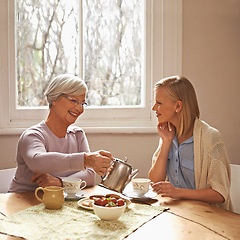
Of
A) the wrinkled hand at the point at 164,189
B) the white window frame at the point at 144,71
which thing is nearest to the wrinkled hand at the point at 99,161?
the wrinkled hand at the point at 164,189

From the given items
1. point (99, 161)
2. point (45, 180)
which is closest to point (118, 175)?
point (99, 161)

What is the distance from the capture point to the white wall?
2656 mm

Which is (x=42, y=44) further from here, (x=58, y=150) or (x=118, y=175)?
(x=118, y=175)

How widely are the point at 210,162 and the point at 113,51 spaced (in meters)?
1.37

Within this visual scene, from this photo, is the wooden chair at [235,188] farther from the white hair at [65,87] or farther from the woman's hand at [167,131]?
the white hair at [65,87]

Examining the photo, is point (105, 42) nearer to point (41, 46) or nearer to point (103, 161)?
point (41, 46)

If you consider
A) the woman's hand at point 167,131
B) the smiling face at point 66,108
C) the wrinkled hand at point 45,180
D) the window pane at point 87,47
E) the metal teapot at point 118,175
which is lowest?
the wrinkled hand at point 45,180

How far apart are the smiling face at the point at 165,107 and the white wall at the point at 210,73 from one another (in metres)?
0.75

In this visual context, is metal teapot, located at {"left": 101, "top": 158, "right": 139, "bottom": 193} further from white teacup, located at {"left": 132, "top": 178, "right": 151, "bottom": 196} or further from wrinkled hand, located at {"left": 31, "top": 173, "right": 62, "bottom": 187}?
wrinkled hand, located at {"left": 31, "top": 173, "right": 62, "bottom": 187}

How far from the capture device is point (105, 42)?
2768 mm

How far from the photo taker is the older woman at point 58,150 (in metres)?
1.63

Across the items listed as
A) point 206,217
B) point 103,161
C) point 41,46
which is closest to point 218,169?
point 206,217

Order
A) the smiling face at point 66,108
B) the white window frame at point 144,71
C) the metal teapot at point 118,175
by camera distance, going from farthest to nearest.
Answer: the white window frame at point 144,71, the smiling face at point 66,108, the metal teapot at point 118,175

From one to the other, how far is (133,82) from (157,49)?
32 cm
